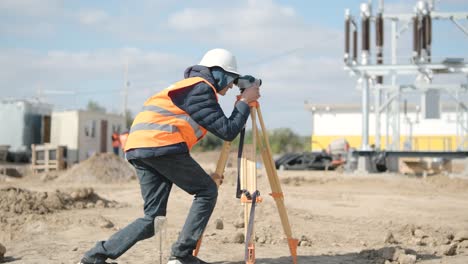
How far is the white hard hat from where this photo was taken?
4484 millimetres

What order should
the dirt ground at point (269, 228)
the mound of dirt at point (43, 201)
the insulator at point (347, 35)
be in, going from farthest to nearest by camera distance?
the insulator at point (347, 35) → the mound of dirt at point (43, 201) → the dirt ground at point (269, 228)

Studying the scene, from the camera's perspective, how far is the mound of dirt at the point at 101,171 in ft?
68.0

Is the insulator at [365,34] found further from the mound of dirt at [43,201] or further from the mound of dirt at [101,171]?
the mound of dirt at [43,201]

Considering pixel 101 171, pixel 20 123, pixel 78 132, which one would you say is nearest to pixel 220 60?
pixel 101 171

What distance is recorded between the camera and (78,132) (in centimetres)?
3216

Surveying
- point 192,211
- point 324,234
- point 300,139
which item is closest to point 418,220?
point 324,234

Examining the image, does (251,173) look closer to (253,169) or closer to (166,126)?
(253,169)

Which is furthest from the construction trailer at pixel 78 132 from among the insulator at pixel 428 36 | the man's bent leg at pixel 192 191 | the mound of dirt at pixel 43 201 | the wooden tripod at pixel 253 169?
the man's bent leg at pixel 192 191

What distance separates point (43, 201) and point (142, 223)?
5491mm

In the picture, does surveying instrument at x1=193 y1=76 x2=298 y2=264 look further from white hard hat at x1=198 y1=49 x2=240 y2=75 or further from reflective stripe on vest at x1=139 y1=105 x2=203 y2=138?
reflective stripe on vest at x1=139 y1=105 x2=203 y2=138

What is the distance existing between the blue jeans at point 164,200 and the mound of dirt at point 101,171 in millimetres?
16531

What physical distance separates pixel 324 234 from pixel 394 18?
2133 centimetres

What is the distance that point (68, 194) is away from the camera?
10469 millimetres

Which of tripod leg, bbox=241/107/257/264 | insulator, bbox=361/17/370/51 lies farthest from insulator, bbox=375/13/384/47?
tripod leg, bbox=241/107/257/264
